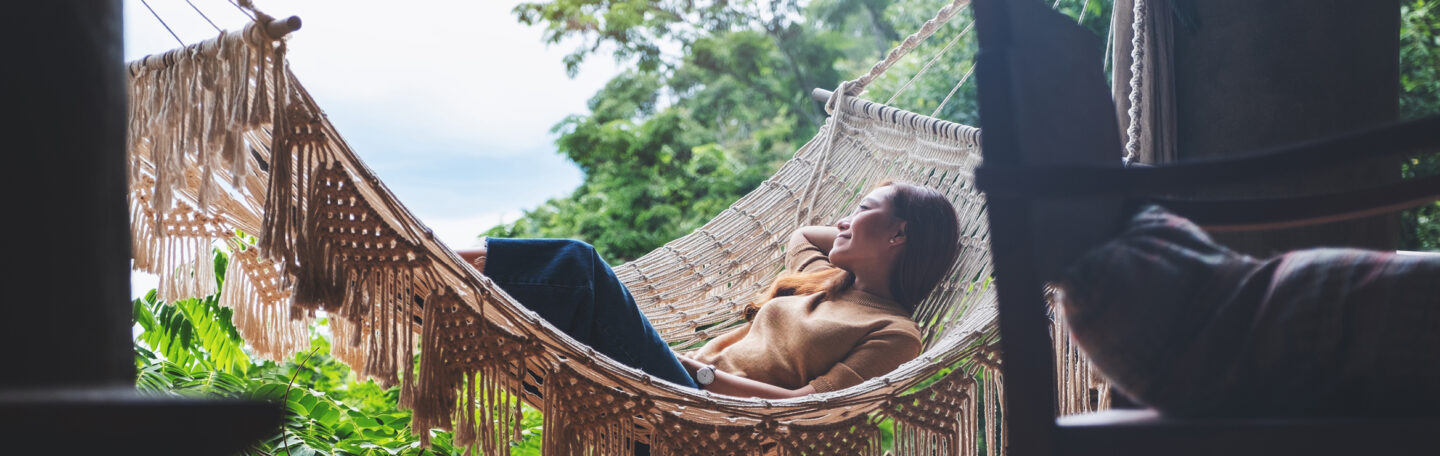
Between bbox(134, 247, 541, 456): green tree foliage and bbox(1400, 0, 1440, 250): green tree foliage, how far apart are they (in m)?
3.40

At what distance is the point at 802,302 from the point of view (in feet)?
5.57

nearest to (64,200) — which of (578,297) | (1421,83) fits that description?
(578,297)

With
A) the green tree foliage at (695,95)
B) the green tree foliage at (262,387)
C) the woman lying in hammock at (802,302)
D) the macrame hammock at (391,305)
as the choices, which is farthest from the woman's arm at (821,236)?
the green tree foliage at (695,95)

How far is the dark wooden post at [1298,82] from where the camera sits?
123 cm

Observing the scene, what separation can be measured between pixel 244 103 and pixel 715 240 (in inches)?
42.0

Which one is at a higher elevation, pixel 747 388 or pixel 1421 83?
pixel 1421 83

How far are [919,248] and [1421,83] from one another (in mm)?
3112

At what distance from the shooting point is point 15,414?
38 centimetres

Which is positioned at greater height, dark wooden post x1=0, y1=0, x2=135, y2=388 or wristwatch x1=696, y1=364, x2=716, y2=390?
dark wooden post x1=0, y1=0, x2=135, y2=388

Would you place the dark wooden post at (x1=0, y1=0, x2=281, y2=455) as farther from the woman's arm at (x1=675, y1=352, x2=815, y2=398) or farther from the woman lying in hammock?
the woman's arm at (x1=675, y1=352, x2=815, y2=398)

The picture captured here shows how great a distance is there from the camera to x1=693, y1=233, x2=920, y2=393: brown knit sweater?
153cm

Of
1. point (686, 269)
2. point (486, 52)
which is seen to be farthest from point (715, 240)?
point (486, 52)

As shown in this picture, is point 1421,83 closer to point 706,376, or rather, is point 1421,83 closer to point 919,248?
point 919,248

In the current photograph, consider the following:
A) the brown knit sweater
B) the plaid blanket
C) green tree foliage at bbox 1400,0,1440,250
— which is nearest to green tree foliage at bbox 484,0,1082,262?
green tree foliage at bbox 1400,0,1440,250
